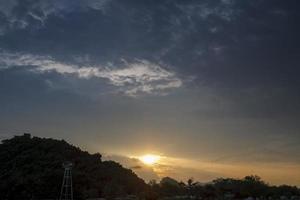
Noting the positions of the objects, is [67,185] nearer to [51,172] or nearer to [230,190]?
[51,172]

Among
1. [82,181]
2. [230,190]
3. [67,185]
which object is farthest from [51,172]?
[230,190]

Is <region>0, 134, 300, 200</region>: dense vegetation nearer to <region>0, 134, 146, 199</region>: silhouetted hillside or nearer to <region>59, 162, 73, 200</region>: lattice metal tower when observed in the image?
<region>0, 134, 146, 199</region>: silhouetted hillside

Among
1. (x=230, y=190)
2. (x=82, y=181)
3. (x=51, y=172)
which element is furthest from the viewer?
(x=230, y=190)

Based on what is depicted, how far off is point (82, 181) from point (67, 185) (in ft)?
49.3

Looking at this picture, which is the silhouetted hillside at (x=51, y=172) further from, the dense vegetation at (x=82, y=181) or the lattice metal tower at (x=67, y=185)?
the lattice metal tower at (x=67, y=185)

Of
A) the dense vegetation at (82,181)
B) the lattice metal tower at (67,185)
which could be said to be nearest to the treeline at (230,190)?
the dense vegetation at (82,181)

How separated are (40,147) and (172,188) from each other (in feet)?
92.3

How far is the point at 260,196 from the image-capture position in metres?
102

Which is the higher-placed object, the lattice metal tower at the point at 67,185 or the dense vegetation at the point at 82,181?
the dense vegetation at the point at 82,181

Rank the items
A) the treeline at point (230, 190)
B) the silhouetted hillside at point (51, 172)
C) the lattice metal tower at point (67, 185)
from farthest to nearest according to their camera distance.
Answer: the treeline at point (230, 190) → the silhouetted hillside at point (51, 172) → the lattice metal tower at point (67, 185)

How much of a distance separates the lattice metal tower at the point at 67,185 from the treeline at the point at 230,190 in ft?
70.9

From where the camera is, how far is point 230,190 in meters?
108

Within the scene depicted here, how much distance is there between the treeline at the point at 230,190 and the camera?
100000 millimetres

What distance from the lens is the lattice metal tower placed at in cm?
7344
